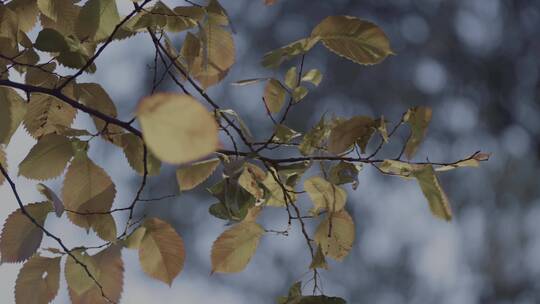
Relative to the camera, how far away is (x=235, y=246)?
0.40 m

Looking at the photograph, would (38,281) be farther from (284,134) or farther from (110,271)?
(284,134)

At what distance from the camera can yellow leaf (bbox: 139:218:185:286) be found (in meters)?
0.38

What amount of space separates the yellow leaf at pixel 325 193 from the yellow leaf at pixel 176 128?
0.60 ft

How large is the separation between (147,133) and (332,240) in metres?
0.23

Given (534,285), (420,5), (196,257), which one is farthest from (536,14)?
(196,257)

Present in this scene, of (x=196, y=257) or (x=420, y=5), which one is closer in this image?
(x=196, y=257)

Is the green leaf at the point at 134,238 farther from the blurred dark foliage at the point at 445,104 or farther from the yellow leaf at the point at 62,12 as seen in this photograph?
the blurred dark foliage at the point at 445,104

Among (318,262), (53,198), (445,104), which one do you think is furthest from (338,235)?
(445,104)

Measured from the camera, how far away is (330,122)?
0.38m

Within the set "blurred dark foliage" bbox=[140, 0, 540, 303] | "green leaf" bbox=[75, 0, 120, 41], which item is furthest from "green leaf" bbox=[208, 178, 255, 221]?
"blurred dark foliage" bbox=[140, 0, 540, 303]

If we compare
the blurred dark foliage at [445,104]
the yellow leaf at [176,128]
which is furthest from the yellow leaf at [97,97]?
the blurred dark foliage at [445,104]

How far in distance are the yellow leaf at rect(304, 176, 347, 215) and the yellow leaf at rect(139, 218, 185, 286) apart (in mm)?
69

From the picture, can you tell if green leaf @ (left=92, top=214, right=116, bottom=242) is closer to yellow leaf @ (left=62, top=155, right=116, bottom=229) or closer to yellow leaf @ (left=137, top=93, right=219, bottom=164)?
yellow leaf @ (left=62, top=155, right=116, bottom=229)

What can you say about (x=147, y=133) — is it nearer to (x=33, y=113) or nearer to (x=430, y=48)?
(x=33, y=113)
